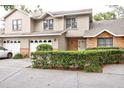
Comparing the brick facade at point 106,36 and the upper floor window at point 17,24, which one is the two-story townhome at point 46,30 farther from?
the brick facade at point 106,36

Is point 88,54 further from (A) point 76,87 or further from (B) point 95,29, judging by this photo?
(B) point 95,29

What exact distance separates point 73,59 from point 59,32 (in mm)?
8924

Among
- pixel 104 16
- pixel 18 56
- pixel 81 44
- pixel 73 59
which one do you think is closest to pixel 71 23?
pixel 81 44

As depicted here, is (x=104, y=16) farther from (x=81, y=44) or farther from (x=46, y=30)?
(x=46, y=30)

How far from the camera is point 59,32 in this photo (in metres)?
21.7

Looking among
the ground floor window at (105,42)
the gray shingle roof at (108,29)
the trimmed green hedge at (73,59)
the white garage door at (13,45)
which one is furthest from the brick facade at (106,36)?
the white garage door at (13,45)

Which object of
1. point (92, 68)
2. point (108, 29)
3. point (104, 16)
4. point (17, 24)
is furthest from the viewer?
point (104, 16)

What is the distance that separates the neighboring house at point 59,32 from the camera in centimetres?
2155

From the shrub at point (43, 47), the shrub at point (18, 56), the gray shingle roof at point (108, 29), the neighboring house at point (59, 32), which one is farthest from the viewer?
the shrub at point (18, 56)

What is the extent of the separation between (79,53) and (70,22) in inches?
439

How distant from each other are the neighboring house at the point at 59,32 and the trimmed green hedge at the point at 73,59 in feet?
21.9

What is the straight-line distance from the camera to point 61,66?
13.7 m

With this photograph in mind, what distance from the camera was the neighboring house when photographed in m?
21.5
